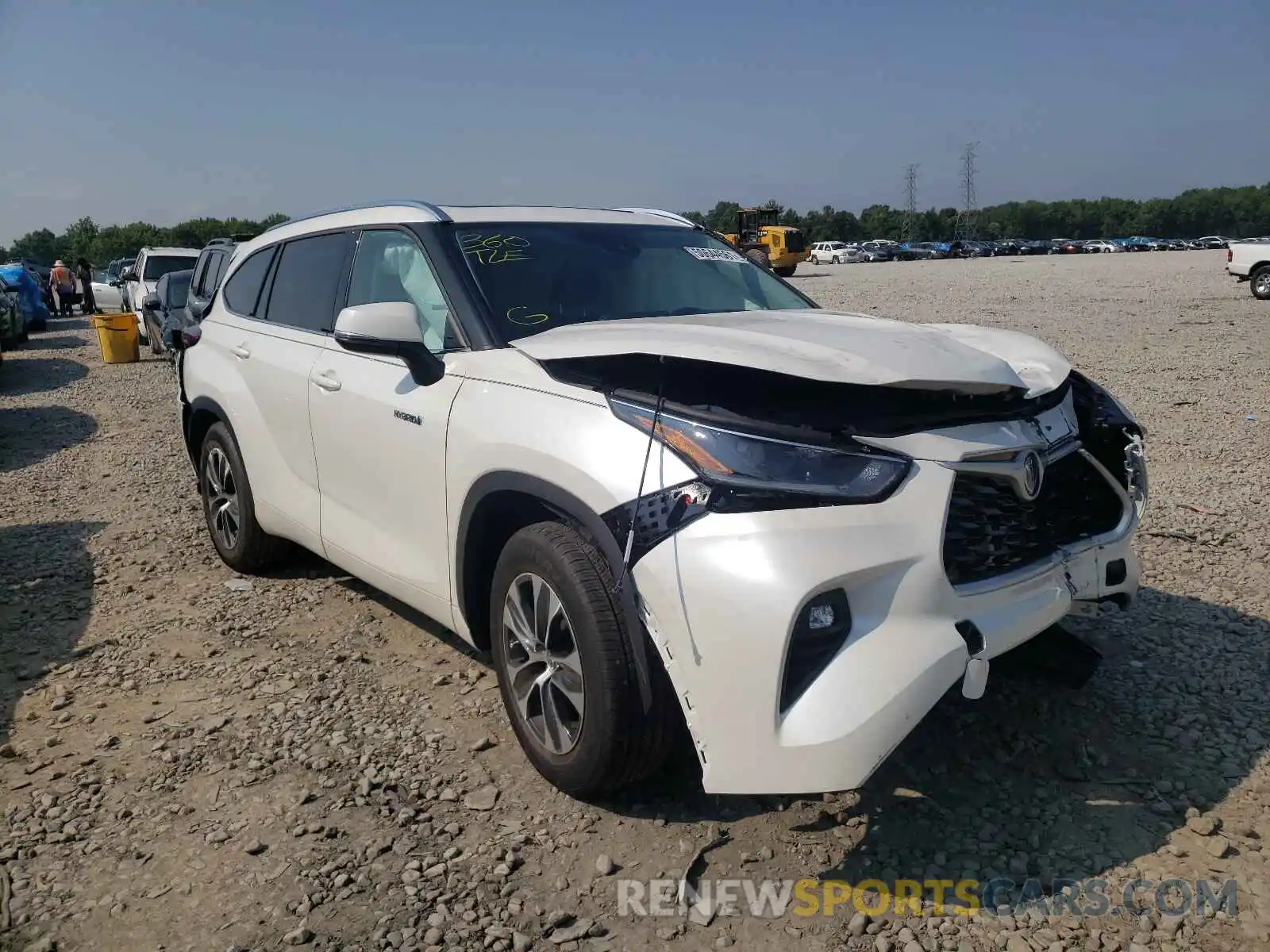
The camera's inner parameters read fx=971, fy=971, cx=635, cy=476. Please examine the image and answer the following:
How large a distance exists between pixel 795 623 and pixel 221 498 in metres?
3.98

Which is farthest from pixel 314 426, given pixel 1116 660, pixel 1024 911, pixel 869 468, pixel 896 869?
pixel 1116 660

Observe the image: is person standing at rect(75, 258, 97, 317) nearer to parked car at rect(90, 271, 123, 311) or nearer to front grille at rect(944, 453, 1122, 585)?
parked car at rect(90, 271, 123, 311)

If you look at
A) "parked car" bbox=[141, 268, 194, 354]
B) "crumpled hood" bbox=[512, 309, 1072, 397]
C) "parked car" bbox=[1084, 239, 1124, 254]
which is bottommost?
"crumpled hood" bbox=[512, 309, 1072, 397]

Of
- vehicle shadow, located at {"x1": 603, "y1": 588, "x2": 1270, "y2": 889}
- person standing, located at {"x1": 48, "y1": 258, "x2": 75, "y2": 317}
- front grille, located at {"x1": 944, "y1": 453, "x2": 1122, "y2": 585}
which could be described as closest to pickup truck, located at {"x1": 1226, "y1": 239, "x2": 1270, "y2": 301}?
vehicle shadow, located at {"x1": 603, "y1": 588, "x2": 1270, "y2": 889}

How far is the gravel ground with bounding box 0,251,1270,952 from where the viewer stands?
2561mm

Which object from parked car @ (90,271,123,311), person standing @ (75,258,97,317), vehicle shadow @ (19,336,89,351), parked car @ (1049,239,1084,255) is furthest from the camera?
parked car @ (1049,239,1084,255)

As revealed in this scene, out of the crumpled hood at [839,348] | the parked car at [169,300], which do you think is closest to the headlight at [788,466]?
the crumpled hood at [839,348]

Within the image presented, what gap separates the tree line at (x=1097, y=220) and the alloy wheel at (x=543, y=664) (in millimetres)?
104078

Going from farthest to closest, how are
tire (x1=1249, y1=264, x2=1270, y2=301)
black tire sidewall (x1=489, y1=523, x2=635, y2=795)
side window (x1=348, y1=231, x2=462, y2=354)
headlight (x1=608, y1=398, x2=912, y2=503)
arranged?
1. tire (x1=1249, y1=264, x2=1270, y2=301)
2. side window (x1=348, y1=231, x2=462, y2=354)
3. black tire sidewall (x1=489, y1=523, x2=635, y2=795)
4. headlight (x1=608, y1=398, x2=912, y2=503)

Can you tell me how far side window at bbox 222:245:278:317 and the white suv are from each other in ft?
4.02

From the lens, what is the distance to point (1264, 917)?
2.44m

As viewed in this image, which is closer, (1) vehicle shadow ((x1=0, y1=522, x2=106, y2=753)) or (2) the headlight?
(2) the headlight

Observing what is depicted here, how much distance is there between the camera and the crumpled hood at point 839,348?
2.51 metres

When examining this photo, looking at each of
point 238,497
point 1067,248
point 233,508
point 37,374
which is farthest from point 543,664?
point 1067,248
